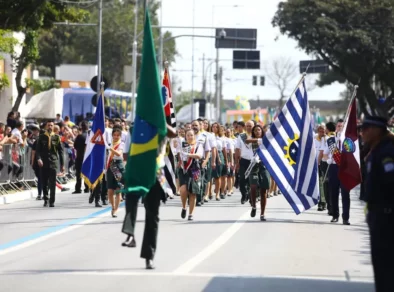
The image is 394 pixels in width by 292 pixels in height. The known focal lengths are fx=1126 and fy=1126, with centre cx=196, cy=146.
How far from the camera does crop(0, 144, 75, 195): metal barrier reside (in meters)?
27.9

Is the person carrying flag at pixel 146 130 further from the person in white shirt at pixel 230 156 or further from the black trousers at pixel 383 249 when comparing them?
the person in white shirt at pixel 230 156

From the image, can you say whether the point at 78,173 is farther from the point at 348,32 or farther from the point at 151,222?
the point at 348,32

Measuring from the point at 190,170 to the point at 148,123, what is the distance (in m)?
8.28

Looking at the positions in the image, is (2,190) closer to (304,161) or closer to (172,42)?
(304,161)

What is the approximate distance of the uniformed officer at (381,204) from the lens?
9.57 metres

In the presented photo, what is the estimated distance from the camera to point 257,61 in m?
71.1

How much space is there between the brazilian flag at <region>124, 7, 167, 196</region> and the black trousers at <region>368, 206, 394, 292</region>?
12.2 feet

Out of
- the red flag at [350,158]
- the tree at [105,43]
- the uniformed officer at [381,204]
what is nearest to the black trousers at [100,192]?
the red flag at [350,158]

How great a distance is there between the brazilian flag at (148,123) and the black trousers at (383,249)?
3.71 metres

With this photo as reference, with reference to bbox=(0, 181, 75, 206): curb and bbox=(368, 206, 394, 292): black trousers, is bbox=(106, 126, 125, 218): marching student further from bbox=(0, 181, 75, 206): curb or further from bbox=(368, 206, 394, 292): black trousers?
bbox=(368, 206, 394, 292): black trousers

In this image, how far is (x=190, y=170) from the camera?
21188 millimetres

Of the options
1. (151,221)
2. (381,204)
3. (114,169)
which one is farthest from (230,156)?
(381,204)

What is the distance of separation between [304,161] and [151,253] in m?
7.58

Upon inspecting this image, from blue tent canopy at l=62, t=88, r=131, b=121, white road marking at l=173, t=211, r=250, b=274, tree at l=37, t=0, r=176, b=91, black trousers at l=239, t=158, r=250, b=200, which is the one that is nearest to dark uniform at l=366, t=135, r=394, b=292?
white road marking at l=173, t=211, r=250, b=274
